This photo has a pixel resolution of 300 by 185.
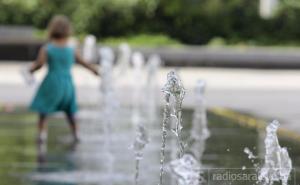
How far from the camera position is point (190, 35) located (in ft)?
135

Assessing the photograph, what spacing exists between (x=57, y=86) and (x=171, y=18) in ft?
96.1

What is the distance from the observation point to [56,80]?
1262cm

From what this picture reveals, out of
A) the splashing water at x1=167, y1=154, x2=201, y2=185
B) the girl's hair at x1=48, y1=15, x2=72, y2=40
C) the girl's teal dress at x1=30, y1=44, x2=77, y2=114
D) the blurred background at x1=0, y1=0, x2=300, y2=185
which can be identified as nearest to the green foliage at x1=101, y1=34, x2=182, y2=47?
the blurred background at x1=0, y1=0, x2=300, y2=185

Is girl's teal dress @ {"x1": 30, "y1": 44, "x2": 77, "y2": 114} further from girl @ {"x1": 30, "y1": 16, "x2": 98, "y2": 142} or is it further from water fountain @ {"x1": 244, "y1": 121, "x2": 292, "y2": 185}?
water fountain @ {"x1": 244, "y1": 121, "x2": 292, "y2": 185}

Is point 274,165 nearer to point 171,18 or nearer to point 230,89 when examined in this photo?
point 230,89

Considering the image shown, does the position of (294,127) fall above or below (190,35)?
below

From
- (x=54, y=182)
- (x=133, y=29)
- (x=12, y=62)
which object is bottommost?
(x=54, y=182)

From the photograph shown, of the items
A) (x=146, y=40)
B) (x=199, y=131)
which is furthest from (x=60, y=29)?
(x=146, y=40)

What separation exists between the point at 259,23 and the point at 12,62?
1098cm

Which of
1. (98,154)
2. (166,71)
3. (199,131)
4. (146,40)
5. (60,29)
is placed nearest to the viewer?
(98,154)

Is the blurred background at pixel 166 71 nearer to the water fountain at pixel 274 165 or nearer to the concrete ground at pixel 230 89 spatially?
the concrete ground at pixel 230 89

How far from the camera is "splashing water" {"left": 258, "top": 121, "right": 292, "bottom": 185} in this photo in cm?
734

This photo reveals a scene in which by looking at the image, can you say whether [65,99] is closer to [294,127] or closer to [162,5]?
[294,127]

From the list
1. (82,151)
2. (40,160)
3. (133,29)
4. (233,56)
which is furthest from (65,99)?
(133,29)
